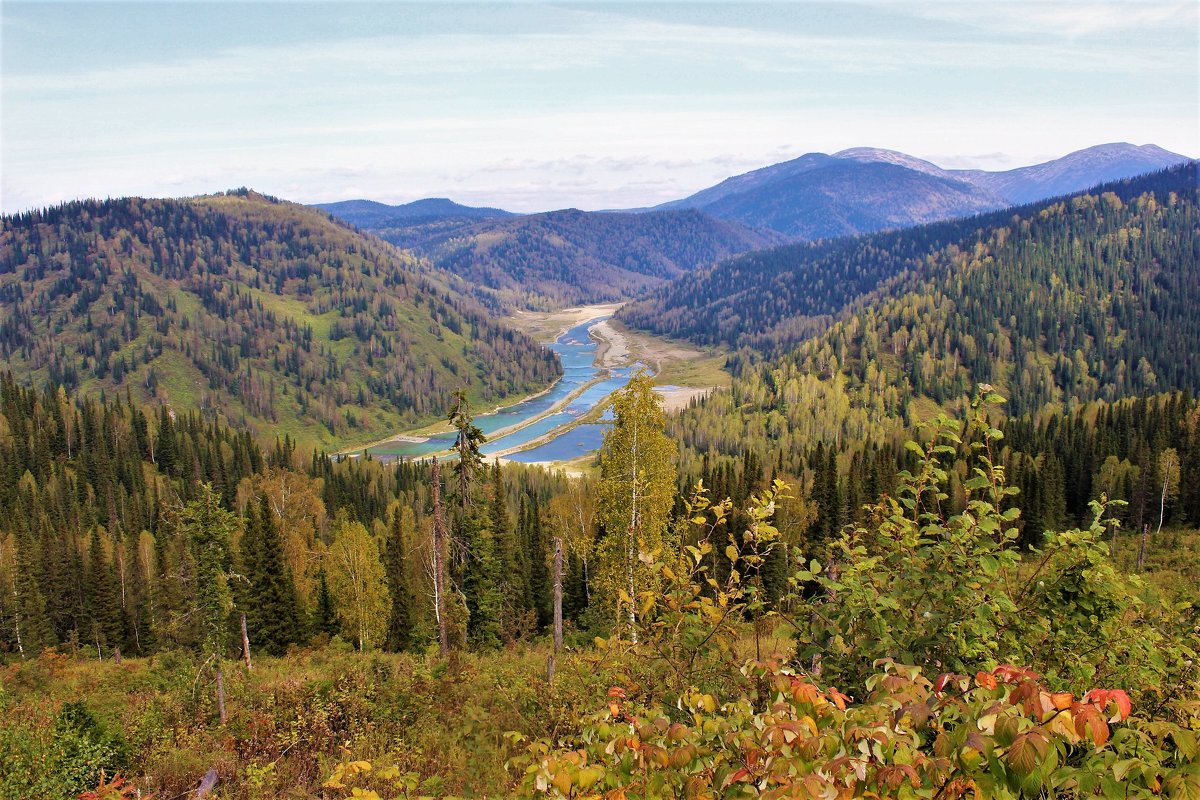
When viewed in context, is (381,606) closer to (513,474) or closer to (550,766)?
(550,766)

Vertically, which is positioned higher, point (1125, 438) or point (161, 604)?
point (1125, 438)

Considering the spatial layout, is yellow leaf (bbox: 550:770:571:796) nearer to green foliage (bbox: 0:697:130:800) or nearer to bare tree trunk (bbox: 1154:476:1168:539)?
green foliage (bbox: 0:697:130:800)

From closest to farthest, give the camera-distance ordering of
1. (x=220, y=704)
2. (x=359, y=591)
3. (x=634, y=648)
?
(x=634, y=648) → (x=220, y=704) → (x=359, y=591)

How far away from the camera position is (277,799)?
14.2m

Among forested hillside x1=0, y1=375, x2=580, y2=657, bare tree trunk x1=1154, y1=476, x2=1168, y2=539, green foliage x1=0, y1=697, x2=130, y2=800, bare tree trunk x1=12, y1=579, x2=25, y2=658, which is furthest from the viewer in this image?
bare tree trunk x1=1154, y1=476, x2=1168, y2=539

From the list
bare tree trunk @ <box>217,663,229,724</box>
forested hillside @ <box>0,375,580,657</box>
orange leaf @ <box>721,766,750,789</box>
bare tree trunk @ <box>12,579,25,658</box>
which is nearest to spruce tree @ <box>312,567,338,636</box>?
forested hillside @ <box>0,375,580,657</box>

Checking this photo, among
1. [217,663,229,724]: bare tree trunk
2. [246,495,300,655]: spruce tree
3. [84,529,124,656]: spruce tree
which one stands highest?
[217,663,229,724]: bare tree trunk

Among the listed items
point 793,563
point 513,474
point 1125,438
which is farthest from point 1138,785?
point 513,474

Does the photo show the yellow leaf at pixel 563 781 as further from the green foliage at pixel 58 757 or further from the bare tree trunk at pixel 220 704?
the bare tree trunk at pixel 220 704

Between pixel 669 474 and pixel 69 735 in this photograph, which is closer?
pixel 69 735

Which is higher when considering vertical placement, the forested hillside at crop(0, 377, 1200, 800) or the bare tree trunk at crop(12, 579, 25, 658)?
the forested hillside at crop(0, 377, 1200, 800)

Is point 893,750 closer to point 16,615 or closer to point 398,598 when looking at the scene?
point 398,598

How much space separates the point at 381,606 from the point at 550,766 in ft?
208

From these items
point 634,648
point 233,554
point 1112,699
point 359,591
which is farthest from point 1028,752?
point 233,554
